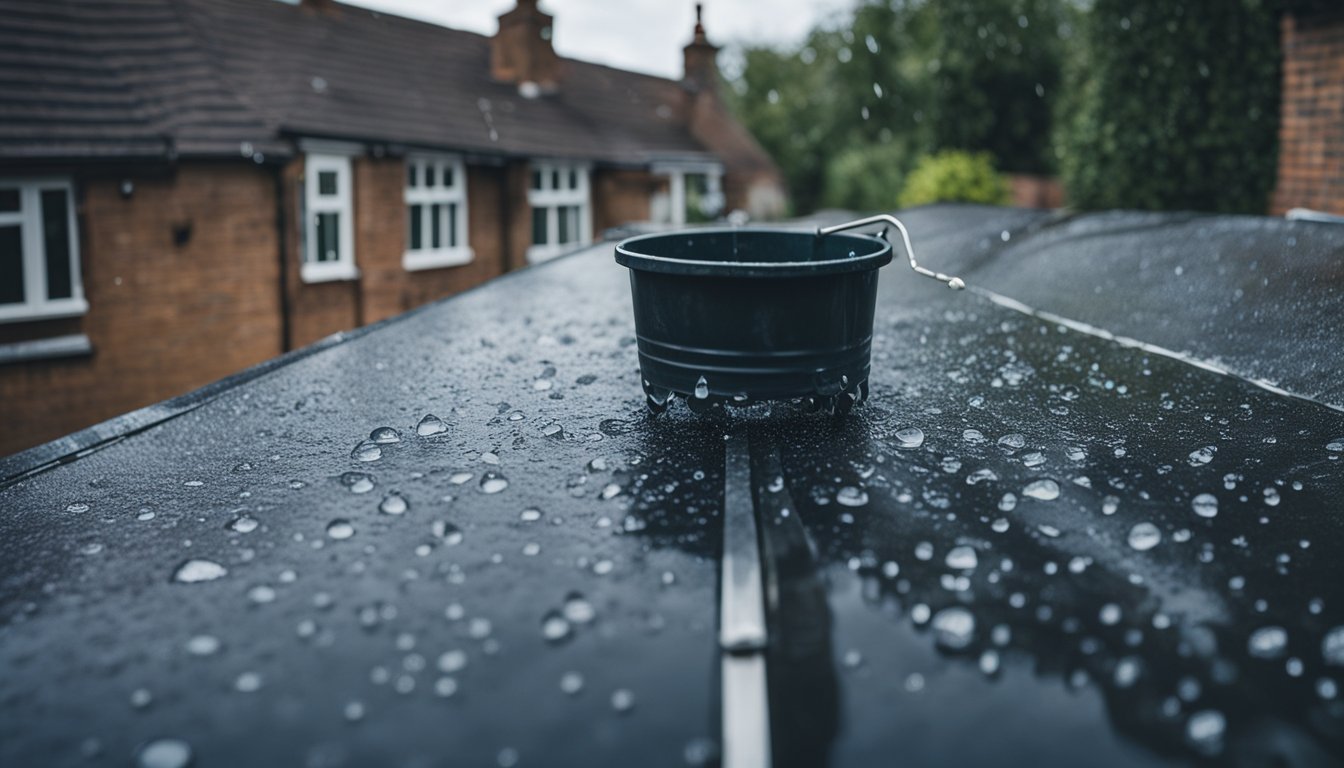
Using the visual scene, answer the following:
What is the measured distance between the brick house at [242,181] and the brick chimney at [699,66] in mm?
5909

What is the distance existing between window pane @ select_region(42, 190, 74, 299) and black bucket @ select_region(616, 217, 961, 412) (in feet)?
31.5

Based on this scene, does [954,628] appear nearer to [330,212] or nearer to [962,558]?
[962,558]

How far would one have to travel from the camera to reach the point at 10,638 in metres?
2.19

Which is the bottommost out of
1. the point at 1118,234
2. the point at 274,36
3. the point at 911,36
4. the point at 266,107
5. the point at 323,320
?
the point at 323,320

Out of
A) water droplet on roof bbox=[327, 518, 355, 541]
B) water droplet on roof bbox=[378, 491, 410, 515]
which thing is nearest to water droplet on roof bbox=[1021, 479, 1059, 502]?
water droplet on roof bbox=[378, 491, 410, 515]

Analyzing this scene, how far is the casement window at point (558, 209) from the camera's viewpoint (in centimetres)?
1786

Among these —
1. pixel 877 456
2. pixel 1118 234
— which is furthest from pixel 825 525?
pixel 1118 234

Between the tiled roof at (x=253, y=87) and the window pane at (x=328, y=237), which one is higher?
the tiled roof at (x=253, y=87)

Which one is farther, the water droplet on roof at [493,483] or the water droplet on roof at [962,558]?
the water droplet on roof at [493,483]

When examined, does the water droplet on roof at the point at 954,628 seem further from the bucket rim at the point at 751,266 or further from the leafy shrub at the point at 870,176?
the leafy shrub at the point at 870,176

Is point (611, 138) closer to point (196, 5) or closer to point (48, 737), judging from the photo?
point (196, 5)

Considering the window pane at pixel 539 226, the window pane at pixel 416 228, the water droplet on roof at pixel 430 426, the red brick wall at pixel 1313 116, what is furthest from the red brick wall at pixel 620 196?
the water droplet on roof at pixel 430 426

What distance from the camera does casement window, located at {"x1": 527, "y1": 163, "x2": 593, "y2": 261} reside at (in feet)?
58.6

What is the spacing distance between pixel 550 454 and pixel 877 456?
3.26 feet
